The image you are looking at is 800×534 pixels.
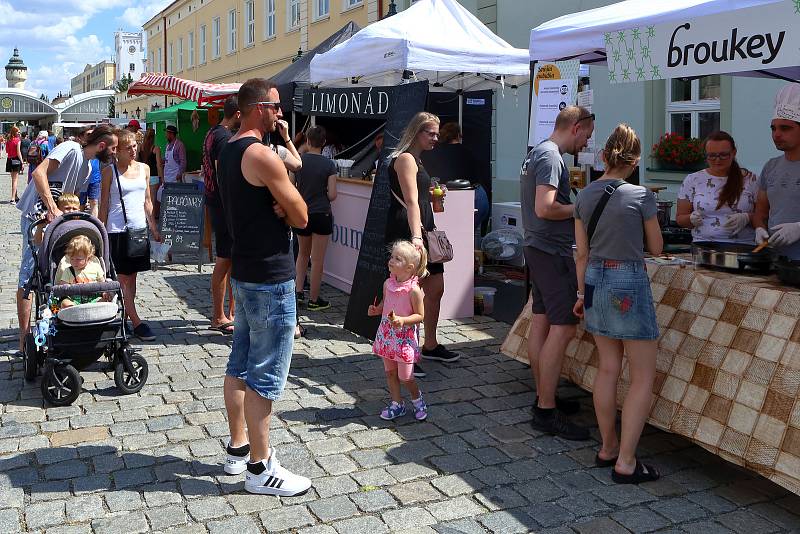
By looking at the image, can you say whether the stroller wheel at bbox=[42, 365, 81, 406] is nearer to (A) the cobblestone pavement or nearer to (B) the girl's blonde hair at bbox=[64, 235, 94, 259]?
(A) the cobblestone pavement

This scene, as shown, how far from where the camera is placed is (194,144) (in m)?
16.9

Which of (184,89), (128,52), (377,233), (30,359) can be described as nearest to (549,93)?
(377,233)

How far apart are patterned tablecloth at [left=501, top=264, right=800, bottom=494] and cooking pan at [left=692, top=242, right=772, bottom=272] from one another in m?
0.06

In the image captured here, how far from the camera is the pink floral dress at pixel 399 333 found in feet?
16.5

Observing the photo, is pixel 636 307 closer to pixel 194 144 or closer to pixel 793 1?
pixel 793 1

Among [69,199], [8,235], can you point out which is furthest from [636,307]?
[8,235]

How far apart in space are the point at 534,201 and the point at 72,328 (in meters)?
3.08

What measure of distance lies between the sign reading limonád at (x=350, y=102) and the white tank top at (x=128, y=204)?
2.26m

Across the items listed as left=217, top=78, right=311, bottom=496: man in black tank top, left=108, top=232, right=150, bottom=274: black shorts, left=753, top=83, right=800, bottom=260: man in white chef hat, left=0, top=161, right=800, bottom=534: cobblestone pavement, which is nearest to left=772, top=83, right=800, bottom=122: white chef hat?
left=753, top=83, right=800, bottom=260: man in white chef hat

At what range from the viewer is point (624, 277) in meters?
4.19

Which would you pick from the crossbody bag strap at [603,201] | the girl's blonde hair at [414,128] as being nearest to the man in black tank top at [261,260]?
the crossbody bag strap at [603,201]

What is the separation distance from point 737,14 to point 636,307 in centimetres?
181

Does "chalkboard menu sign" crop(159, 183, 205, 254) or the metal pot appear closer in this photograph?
the metal pot

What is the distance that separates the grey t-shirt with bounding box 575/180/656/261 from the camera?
13.6 feet
